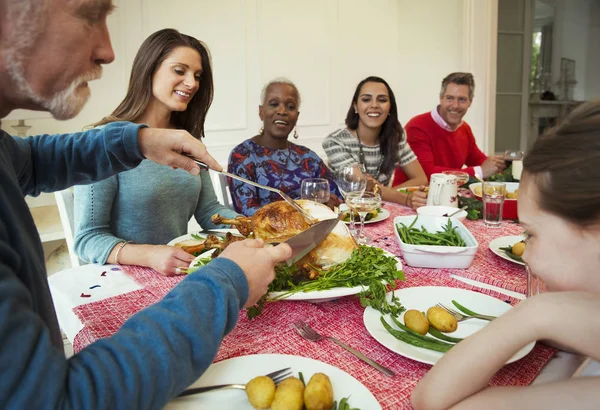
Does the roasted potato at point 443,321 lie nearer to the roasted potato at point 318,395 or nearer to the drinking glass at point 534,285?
the drinking glass at point 534,285

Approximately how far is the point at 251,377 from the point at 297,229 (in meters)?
0.59

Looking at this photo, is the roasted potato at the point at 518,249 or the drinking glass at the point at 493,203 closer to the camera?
the roasted potato at the point at 518,249

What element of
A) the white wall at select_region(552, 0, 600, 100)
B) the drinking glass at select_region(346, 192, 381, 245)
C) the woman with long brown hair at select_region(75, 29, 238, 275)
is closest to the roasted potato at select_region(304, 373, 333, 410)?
the drinking glass at select_region(346, 192, 381, 245)

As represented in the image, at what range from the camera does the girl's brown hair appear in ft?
2.35

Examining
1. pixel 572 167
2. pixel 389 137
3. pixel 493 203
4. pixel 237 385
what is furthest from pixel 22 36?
pixel 389 137

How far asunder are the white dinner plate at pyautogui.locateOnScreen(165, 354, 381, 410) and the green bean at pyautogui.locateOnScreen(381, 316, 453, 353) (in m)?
0.20

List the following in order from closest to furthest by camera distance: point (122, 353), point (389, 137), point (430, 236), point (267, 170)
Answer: point (122, 353) → point (430, 236) → point (267, 170) → point (389, 137)

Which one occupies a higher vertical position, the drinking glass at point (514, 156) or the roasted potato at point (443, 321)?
the drinking glass at point (514, 156)

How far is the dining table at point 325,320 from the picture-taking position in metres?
0.86

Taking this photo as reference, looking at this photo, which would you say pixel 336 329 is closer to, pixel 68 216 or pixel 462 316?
pixel 462 316

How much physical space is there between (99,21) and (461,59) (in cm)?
575

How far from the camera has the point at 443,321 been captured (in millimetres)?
988

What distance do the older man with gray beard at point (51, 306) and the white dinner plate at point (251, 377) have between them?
0.42 ft

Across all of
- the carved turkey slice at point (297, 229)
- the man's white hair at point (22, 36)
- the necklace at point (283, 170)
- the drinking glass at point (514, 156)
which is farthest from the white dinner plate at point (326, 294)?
the drinking glass at point (514, 156)
